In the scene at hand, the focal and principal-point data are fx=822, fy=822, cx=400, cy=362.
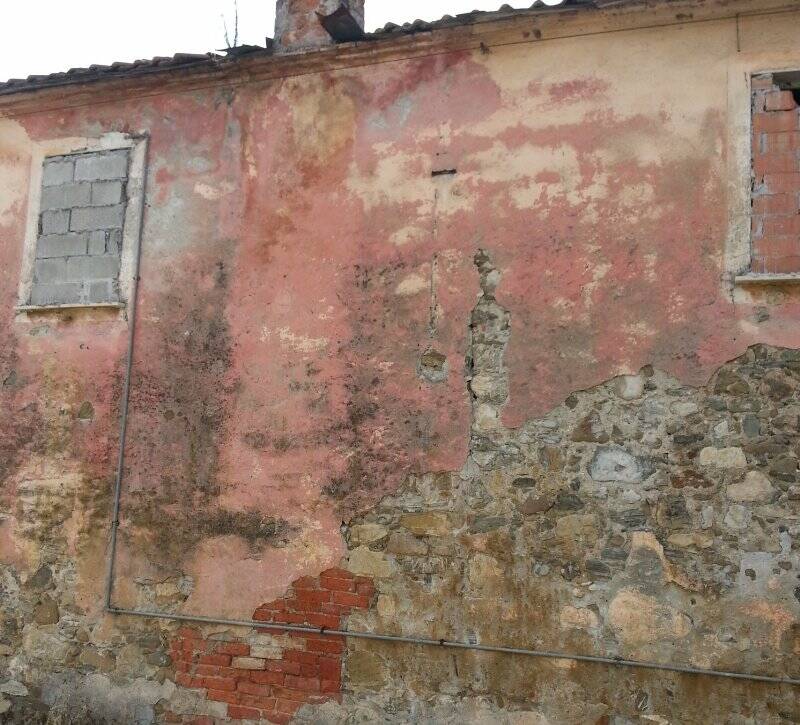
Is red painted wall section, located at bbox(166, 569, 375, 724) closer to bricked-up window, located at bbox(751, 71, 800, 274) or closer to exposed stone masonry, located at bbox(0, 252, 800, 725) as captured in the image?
exposed stone masonry, located at bbox(0, 252, 800, 725)

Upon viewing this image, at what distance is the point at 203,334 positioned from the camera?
6168mm

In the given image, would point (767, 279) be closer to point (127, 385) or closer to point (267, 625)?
point (267, 625)

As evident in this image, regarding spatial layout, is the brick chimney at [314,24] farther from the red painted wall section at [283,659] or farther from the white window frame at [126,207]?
the red painted wall section at [283,659]

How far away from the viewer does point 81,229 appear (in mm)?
6590

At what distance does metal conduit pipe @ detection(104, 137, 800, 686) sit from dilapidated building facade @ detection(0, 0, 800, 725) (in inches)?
0.8

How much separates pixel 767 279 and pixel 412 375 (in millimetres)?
2291

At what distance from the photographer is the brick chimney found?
607 cm

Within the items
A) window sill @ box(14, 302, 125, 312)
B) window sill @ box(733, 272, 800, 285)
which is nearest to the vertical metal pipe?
window sill @ box(14, 302, 125, 312)

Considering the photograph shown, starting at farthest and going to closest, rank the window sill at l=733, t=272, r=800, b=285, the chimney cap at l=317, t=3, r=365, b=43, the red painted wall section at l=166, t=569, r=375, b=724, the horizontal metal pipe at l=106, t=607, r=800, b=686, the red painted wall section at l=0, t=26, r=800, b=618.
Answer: the chimney cap at l=317, t=3, r=365, b=43 < the red painted wall section at l=166, t=569, r=375, b=724 < the red painted wall section at l=0, t=26, r=800, b=618 < the window sill at l=733, t=272, r=800, b=285 < the horizontal metal pipe at l=106, t=607, r=800, b=686

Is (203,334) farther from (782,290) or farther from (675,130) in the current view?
(782,290)

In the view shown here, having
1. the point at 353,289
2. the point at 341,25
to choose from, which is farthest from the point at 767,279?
the point at 341,25

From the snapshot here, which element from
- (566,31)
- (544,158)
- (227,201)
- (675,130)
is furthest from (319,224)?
(675,130)

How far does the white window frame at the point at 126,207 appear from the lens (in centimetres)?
644

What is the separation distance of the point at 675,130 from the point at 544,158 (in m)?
0.84
